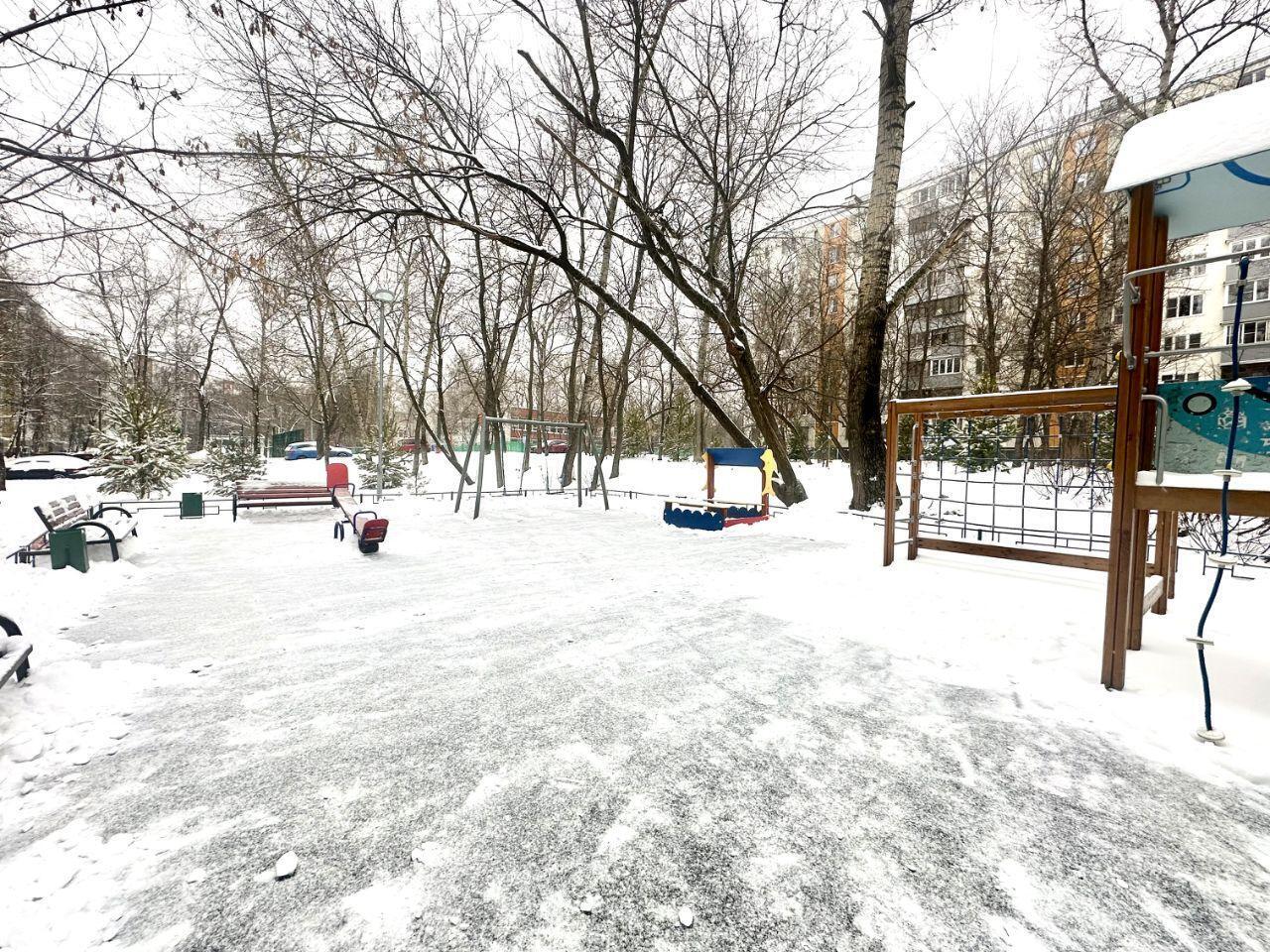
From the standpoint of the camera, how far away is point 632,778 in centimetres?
215

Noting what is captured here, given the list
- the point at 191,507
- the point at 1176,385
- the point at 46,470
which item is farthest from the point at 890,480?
the point at 46,470

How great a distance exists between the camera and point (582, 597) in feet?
15.8

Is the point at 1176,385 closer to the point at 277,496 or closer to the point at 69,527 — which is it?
the point at 69,527

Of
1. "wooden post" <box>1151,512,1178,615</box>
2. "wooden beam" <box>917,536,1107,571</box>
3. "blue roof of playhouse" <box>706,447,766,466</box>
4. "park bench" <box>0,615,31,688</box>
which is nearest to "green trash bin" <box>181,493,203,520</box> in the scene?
"park bench" <box>0,615,31,688</box>

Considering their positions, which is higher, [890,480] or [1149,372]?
[1149,372]

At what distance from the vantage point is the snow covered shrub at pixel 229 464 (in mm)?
17531

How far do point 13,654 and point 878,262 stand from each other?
1030cm

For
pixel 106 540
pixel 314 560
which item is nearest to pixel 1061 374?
pixel 314 560

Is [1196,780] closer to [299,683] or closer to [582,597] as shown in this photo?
[582,597]

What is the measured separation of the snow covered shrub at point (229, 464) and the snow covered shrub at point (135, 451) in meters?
2.16

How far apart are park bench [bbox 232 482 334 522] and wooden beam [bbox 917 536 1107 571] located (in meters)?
9.79

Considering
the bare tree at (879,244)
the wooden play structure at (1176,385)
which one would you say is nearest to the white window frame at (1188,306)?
the bare tree at (879,244)

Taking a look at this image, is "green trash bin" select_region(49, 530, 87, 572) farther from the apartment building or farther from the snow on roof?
the apartment building

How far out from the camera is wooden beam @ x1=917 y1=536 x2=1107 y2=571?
4.90 metres
